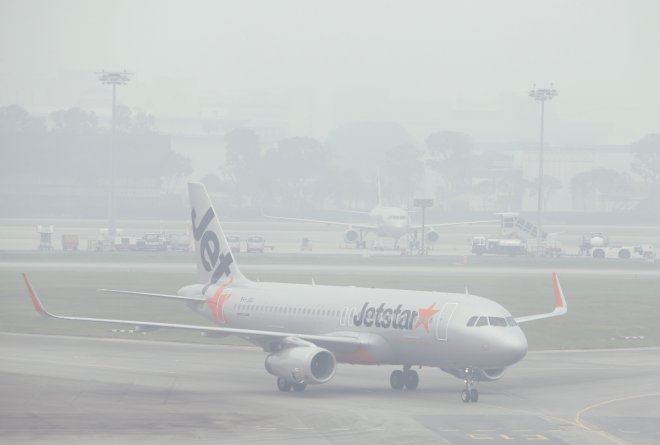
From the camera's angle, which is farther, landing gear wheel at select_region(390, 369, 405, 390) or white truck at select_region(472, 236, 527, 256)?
white truck at select_region(472, 236, 527, 256)

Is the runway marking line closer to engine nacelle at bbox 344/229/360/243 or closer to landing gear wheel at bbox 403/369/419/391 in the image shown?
landing gear wheel at bbox 403/369/419/391

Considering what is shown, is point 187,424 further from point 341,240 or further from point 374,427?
point 341,240

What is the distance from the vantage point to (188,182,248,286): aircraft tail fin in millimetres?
57075

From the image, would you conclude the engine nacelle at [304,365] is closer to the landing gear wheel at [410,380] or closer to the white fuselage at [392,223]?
the landing gear wheel at [410,380]

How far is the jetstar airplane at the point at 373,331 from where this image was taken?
45188 mm

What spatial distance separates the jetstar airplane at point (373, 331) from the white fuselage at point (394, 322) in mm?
36

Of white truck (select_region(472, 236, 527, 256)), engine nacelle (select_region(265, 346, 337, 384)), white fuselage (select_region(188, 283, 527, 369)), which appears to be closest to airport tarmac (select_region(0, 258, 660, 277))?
white truck (select_region(472, 236, 527, 256))

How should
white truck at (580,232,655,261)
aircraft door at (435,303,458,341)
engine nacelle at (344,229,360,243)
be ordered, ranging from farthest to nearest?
1. engine nacelle at (344,229,360,243)
2. white truck at (580,232,655,261)
3. aircraft door at (435,303,458,341)

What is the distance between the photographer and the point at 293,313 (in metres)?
51.9

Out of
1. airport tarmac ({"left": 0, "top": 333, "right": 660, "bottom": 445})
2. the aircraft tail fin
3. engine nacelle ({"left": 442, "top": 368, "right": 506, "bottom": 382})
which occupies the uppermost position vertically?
the aircraft tail fin

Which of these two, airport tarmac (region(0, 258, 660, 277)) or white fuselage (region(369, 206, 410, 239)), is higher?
white fuselage (region(369, 206, 410, 239))

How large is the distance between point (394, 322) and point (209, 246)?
13144mm

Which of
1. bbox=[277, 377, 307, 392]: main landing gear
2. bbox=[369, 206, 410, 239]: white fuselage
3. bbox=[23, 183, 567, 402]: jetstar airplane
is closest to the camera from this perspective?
bbox=[23, 183, 567, 402]: jetstar airplane

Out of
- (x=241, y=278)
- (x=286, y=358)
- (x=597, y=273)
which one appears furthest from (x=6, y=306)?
(x=597, y=273)
